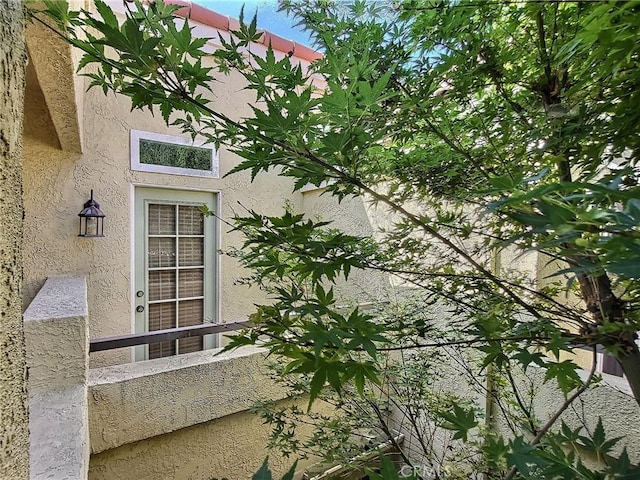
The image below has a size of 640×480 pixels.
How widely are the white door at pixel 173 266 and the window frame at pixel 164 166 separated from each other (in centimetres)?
24

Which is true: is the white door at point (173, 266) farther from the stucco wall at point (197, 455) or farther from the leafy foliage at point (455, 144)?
the leafy foliage at point (455, 144)

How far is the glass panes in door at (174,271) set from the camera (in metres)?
4.05

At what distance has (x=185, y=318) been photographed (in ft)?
13.9

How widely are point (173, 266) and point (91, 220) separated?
1.00 m

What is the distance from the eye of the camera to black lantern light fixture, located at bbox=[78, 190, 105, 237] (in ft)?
11.4

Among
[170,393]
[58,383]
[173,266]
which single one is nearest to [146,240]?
[173,266]

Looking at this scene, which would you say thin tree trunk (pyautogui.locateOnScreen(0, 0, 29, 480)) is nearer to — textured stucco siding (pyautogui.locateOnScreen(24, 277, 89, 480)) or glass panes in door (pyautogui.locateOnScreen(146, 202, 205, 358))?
textured stucco siding (pyautogui.locateOnScreen(24, 277, 89, 480))

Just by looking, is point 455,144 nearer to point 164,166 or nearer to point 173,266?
point 164,166

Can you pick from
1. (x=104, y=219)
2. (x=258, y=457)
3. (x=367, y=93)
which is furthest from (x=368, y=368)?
(x=104, y=219)

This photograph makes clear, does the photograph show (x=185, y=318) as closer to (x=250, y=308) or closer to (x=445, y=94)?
(x=250, y=308)

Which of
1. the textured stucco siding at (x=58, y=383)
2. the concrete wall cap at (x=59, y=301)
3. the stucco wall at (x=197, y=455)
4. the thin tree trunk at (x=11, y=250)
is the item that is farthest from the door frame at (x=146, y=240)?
the thin tree trunk at (x=11, y=250)

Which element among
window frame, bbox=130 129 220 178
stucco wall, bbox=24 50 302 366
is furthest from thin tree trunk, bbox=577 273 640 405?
window frame, bbox=130 129 220 178

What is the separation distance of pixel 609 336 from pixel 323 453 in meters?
1.99

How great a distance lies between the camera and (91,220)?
3592 mm
